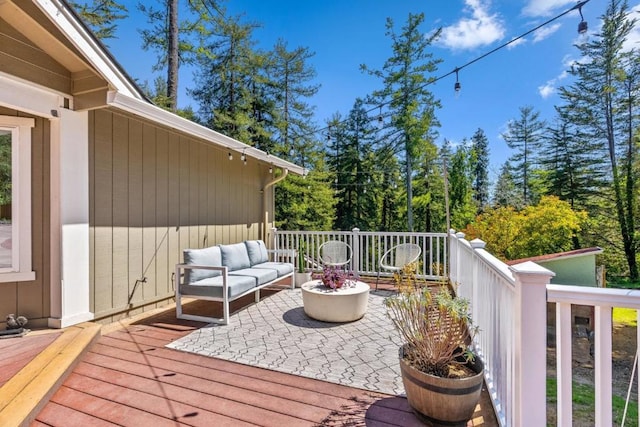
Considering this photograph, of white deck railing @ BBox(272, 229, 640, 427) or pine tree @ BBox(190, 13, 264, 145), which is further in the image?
pine tree @ BBox(190, 13, 264, 145)

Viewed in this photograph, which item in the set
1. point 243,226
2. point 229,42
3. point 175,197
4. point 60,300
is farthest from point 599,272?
point 229,42

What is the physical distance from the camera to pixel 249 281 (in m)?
4.46

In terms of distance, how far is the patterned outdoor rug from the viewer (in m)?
2.75

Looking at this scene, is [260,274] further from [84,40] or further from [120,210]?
[84,40]

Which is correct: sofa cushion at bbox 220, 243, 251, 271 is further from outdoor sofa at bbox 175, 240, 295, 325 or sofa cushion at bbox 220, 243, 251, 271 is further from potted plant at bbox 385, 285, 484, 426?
potted plant at bbox 385, 285, 484, 426

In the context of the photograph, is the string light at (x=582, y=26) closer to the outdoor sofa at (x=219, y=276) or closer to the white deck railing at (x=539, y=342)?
the white deck railing at (x=539, y=342)

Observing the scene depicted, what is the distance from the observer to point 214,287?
4027mm

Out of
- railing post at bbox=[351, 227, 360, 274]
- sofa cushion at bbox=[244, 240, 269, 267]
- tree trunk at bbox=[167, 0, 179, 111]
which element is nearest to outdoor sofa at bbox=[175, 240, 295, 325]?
sofa cushion at bbox=[244, 240, 269, 267]

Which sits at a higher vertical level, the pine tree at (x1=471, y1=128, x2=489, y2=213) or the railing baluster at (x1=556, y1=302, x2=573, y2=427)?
the pine tree at (x1=471, y1=128, x2=489, y2=213)

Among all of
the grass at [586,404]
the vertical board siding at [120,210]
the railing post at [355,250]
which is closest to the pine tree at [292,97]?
the railing post at [355,250]

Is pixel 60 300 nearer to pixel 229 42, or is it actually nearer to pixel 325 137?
pixel 229 42

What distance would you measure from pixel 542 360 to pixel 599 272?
926 cm

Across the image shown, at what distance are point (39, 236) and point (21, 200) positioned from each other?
40 centimetres

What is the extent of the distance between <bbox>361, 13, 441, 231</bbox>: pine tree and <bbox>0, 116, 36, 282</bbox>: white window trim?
12.7m
